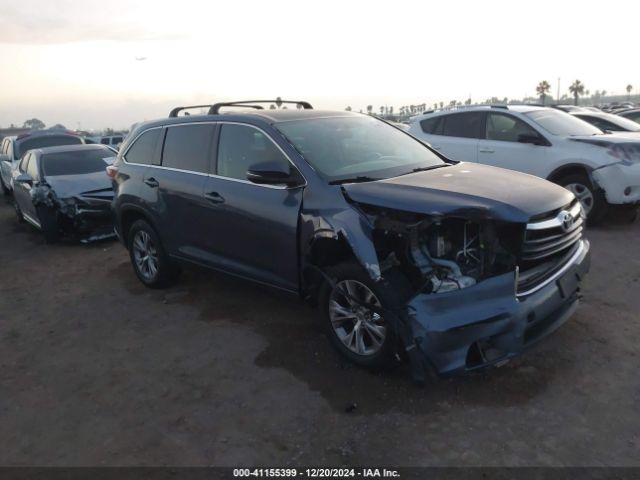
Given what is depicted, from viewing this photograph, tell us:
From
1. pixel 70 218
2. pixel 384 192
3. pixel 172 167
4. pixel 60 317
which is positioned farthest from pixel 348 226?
pixel 70 218

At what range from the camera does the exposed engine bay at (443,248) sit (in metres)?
3.27

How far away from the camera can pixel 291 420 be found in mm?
3297

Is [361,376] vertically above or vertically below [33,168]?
below

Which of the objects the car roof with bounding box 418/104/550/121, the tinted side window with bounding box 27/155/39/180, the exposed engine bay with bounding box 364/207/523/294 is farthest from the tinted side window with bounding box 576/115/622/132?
the tinted side window with bounding box 27/155/39/180

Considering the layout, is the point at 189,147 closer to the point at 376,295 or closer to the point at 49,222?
the point at 376,295

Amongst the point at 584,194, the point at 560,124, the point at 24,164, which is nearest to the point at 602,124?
the point at 560,124

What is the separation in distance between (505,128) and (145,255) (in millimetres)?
5751

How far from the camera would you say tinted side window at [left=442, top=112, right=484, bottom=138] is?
28.0ft

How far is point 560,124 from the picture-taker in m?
7.91

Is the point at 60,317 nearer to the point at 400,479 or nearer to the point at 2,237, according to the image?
the point at 400,479

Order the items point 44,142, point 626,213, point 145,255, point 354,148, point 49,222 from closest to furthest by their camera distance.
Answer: point 354,148 → point 145,255 → point 626,213 → point 49,222 → point 44,142

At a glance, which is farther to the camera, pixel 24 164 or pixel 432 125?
pixel 24 164

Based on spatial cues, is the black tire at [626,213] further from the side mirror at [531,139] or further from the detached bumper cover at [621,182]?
the side mirror at [531,139]

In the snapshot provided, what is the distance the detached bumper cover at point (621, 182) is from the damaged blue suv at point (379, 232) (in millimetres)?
3557
